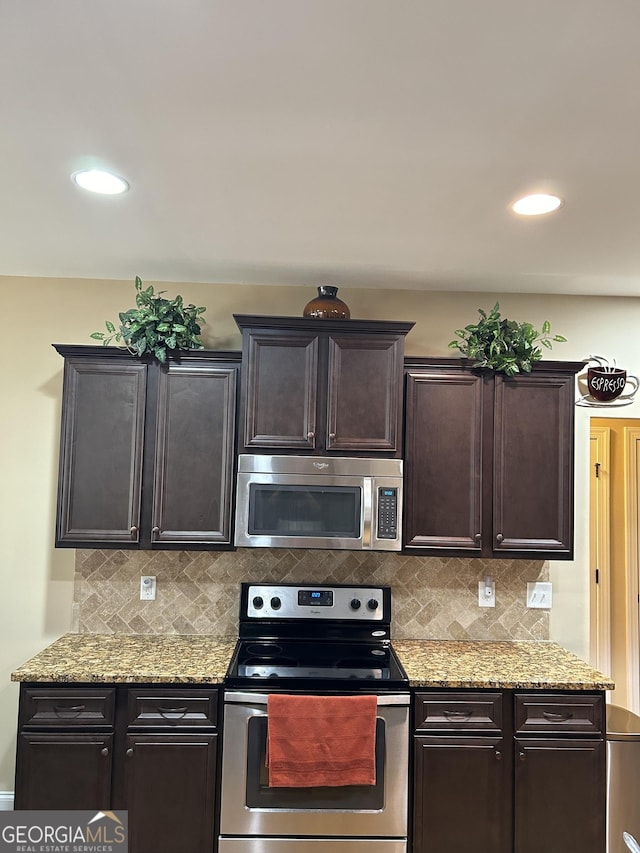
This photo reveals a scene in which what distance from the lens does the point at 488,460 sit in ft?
9.57

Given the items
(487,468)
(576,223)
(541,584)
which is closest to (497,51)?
(576,223)

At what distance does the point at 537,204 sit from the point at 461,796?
2.23 metres

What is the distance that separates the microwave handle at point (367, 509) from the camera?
280 centimetres

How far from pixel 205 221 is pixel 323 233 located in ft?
1.51

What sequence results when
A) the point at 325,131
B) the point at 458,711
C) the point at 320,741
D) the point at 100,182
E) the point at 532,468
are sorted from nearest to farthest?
the point at 325,131, the point at 100,182, the point at 320,741, the point at 458,711, the point at 532,468

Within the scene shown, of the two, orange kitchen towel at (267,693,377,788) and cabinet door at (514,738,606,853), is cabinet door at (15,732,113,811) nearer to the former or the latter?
orange kitchen towel at (267,693,377,788)

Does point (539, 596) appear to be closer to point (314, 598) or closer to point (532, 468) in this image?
point (532, 468)

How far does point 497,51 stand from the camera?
1.44m

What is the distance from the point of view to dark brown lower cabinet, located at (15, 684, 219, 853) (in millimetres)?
2443

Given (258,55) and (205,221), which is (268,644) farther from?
(258,55)

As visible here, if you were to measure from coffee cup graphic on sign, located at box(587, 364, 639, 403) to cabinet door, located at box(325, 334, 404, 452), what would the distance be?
955 mm

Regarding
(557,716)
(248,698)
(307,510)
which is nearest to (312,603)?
(307,510)

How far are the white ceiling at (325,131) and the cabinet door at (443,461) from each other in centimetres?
56

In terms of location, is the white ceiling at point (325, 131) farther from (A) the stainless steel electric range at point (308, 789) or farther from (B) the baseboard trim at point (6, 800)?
(B) the baseboard trim at point (6, 800)
